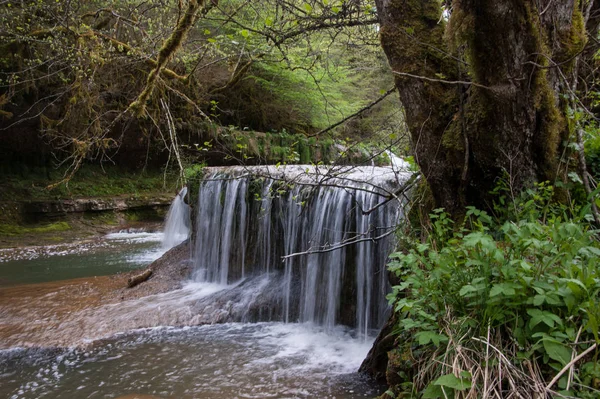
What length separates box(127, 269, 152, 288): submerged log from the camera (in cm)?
745

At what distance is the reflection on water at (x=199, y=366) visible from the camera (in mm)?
3855

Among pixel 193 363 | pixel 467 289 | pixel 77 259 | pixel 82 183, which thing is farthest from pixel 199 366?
pixel 82 183

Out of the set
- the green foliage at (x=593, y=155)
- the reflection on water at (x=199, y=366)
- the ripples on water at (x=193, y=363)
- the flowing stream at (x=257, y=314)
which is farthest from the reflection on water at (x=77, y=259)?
the green foliage at (x=593, y=155)

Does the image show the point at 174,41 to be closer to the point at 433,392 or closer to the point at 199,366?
the point at 199,366

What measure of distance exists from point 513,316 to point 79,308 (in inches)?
245

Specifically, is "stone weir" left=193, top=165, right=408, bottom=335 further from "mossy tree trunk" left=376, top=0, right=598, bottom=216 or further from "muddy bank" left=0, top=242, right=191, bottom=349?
"muddy bank" left=0, top=242, right=191, bottom=349

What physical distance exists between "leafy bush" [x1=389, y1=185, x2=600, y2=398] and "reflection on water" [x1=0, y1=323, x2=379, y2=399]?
1.74m

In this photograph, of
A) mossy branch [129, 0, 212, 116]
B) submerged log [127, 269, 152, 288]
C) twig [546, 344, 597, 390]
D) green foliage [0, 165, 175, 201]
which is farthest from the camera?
green foliage [0, 165, 175, 201]

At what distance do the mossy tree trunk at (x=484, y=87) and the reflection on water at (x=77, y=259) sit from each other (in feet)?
25.0

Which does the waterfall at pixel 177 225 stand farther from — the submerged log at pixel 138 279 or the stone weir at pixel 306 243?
the submerged log at pixel 138 279

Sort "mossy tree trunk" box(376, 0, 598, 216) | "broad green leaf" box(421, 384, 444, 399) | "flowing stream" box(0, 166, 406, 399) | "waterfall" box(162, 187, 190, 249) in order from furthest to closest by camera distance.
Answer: "waterfall" box(162, 187, 190, 249) → "flowing stream" box(0, 166, 406, 399) → "mossy tree trunk" box(376, 0, 598, 216) → "broad green leaf" box(421, 384, 444, 399)

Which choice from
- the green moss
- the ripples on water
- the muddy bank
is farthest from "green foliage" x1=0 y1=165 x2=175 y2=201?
the ripples on water

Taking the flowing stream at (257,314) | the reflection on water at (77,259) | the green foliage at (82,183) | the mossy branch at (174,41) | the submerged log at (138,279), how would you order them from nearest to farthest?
the flowing stream at (257,314)
the mossy branch at (174,41)
the submerged log at (138,279)
the reflection on water at (77,259)
the green foliage at (82,183)

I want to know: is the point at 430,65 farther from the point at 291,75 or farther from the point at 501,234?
the point at 291,75
